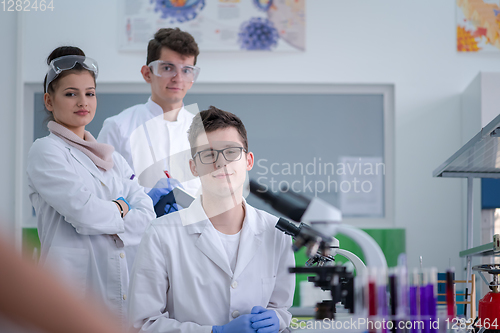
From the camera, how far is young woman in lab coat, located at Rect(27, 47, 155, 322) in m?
1.56

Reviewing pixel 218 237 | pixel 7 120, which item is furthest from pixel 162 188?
pixel 7 120

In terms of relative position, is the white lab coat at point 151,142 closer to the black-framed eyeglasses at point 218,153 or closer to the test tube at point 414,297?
the black-framed eyeglasses at point 218,153

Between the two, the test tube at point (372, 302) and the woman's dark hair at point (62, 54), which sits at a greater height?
the woman's dark hair at point (62, 54)

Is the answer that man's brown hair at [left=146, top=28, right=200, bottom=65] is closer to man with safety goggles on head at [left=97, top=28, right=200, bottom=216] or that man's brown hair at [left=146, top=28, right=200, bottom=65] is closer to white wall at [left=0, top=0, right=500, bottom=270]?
man with safety goggles on head at [left=97, top=28, right=200, bottom=216]

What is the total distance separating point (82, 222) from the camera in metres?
1.55

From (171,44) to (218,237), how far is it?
92 centimetres

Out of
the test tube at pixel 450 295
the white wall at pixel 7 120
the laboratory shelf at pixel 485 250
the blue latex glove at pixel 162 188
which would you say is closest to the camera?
the test tube at pixel 450 295

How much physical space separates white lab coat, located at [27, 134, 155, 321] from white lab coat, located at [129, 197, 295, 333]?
0.33m

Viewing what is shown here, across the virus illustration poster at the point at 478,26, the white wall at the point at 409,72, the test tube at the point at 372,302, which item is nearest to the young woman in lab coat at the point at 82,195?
the test tube at the point at 372,302

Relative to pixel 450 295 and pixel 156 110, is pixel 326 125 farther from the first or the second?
pixel 450 295

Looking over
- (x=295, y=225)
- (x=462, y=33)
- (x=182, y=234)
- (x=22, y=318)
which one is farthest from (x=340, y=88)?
(x=22, y=318)

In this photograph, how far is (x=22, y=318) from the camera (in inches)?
7.7

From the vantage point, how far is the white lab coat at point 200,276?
1254 mm

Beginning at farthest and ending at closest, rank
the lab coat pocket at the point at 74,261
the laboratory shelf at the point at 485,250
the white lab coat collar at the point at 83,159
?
the white lab coat collar at the point at 83,159, the lab coat pocket at the point at 74,261, the laboratory shelf at the point at 485,250
